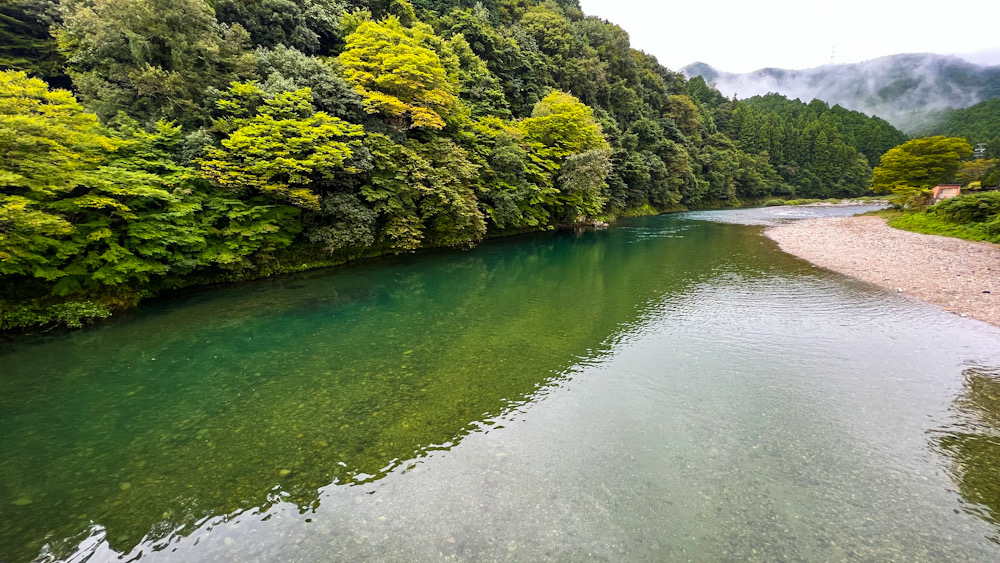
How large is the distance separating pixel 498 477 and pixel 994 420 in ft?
29.7

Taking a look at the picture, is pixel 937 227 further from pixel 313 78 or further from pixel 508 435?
pixel 313 78

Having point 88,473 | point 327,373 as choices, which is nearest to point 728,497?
point 327,373

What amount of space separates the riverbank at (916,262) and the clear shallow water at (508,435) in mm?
2036

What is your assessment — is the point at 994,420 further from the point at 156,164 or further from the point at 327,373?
the point at 156,164

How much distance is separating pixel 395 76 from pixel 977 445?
23334 mm

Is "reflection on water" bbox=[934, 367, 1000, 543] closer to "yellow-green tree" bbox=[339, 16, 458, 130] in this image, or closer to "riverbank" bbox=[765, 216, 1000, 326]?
"riverbank" bbox=[765, 216, 1000, 326]

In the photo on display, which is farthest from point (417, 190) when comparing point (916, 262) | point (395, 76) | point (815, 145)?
point (815, 145)

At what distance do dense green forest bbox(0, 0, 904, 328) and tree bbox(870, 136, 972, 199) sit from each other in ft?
110

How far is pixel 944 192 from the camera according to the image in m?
33.8

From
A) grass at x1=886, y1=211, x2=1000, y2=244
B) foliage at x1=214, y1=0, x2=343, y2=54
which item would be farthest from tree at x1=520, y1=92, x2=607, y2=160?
grass at x1=886, y1=211, x2=1000, y2=244

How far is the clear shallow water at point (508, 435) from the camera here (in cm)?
468

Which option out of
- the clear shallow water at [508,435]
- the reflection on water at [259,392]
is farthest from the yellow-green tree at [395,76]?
the clear shallow water at [508,435]

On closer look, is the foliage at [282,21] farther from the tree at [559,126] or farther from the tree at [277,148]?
the tree at [559,126]

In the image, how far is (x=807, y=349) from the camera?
985 cm
